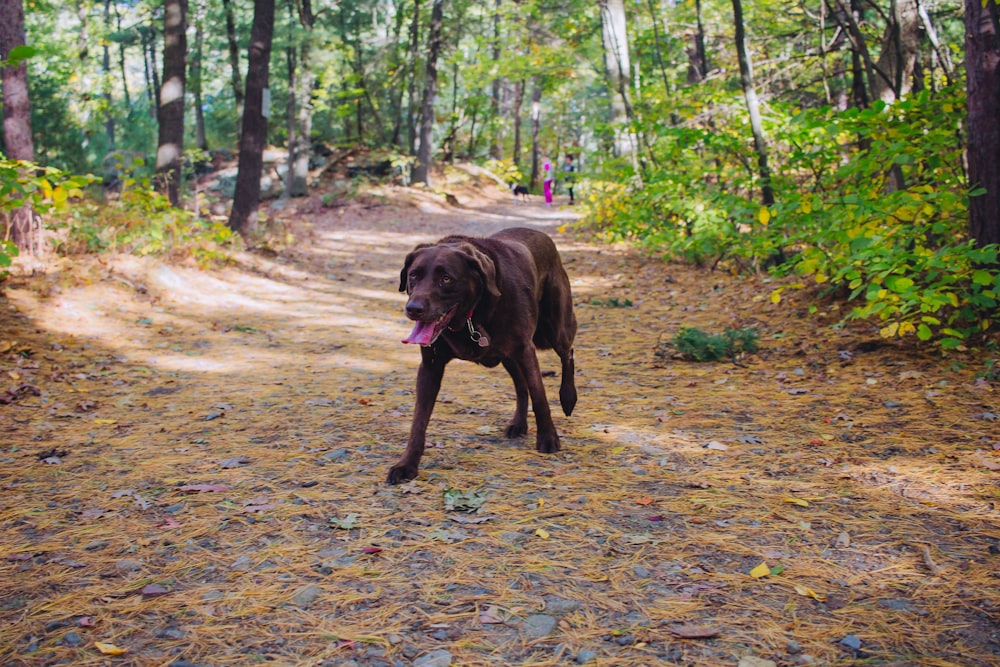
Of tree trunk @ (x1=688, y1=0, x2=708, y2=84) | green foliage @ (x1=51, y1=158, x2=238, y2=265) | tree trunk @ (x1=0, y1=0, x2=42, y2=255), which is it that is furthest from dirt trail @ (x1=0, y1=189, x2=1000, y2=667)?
tree trunk @ (x1=688, y1=0, x2=708, y2=84)

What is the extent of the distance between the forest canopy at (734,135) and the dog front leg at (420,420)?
9.50ft

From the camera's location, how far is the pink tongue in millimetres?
3162

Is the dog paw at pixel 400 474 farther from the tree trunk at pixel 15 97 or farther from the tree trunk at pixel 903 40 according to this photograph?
the tree trunk at pixel 15 97

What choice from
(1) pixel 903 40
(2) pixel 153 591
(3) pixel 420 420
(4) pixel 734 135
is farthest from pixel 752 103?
(2) pixel 153 591

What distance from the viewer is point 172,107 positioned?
39.6ft

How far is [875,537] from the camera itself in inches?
106

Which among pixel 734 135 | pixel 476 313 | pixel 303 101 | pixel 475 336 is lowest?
pixel 475 336

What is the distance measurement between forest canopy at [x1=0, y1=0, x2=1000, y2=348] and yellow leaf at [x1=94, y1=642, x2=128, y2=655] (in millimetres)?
3914

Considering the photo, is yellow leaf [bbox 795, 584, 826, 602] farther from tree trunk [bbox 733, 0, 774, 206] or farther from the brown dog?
tree trunk [bbox 733, 0, 774, 206]

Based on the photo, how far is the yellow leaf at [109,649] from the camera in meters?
2.00

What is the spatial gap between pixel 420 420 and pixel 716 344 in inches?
130

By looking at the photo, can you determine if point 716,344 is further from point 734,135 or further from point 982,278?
point 734,135

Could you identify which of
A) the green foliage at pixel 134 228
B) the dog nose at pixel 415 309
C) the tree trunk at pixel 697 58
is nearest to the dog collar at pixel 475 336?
the dog nose at pixel 415 309

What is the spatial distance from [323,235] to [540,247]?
12.8m
